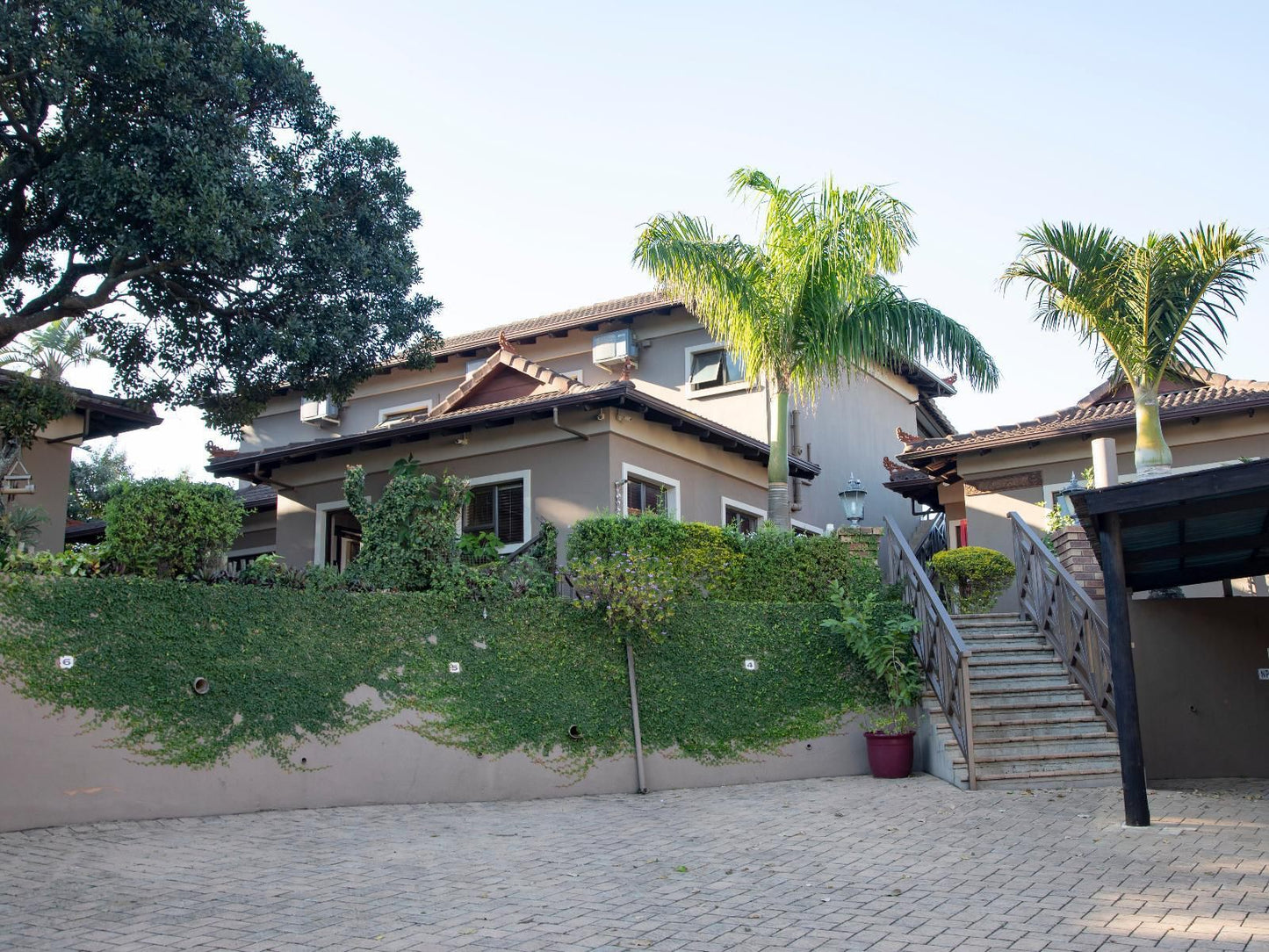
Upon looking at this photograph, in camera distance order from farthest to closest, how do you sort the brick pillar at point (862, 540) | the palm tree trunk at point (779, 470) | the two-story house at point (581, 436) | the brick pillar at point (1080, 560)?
the two-story house at point (581, 436), the palm tree trunk at point (779, 470), the brick pillar at point (862, 540), the brick pillar at point (1080, 560)

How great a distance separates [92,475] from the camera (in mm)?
35188

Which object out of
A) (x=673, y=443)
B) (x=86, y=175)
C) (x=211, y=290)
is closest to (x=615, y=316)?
(x=673, y=443)

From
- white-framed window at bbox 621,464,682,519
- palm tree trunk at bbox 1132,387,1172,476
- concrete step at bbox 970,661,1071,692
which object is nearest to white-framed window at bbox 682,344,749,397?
white-framed window at bbox 621,464,682,519

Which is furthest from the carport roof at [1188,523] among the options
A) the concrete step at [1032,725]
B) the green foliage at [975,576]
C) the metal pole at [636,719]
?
the metal pole at [636,719]

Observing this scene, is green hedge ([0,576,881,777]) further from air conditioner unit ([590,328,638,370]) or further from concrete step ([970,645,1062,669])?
air conditioner unit ([590,328,638,370])

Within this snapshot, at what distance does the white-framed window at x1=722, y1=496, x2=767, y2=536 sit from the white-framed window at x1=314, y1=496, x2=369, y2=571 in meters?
6.11

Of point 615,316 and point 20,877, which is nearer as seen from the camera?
point 20,877

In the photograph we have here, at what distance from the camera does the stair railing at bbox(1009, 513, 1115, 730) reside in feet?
40.2

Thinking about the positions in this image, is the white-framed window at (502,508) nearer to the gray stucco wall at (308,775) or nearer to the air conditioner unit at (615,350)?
the gray stucco wall at (308,775)

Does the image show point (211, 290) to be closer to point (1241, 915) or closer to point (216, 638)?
point (216, 638)

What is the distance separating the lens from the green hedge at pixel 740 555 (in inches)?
515

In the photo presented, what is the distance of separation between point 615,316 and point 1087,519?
13.4m

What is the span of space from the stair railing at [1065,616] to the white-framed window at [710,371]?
753 centimetres

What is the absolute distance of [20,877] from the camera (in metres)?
7.39
